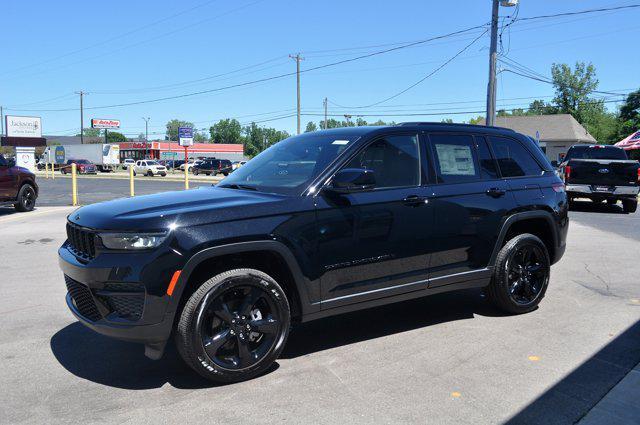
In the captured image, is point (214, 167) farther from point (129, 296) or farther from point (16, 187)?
point (129, 296)

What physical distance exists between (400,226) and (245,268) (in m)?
1.35

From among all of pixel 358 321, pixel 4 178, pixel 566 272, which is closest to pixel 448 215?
pixel 358 321

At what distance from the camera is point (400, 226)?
436cm

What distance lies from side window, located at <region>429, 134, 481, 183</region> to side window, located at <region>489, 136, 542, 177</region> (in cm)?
35

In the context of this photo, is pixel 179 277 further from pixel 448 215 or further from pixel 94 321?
pixel 448 215

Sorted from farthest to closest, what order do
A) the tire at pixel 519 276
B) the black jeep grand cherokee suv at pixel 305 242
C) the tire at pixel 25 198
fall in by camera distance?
1. the tire at pixel 25 198
2. the tire at pixel 519 276
3. the black jeep grand cherokee suv at pixel 305 242

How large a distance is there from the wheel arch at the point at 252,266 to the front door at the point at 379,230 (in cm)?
21

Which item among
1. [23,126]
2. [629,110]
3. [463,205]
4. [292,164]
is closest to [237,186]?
[292,164]

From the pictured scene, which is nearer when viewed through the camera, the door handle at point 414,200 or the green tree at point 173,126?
the door handle at point 414,200

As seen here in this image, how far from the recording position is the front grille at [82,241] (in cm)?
363

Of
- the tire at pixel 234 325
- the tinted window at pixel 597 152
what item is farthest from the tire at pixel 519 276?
the tinted window at pixel 597 152

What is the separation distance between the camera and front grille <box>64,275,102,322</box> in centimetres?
363

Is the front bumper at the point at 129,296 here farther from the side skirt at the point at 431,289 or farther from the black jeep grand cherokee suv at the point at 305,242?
the side skirt at the point at 431,289

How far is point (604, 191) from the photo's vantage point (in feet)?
50.5
